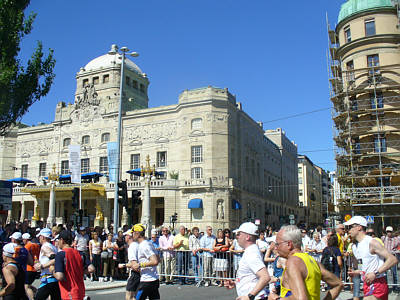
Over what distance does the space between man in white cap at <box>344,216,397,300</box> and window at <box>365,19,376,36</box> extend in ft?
107

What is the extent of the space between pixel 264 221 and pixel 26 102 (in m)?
39.8

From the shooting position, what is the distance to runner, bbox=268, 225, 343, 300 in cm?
352

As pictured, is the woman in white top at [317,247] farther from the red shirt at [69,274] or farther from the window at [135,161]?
the window at [135,161]

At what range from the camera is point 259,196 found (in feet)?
168

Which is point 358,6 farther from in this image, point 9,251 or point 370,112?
point 9,251

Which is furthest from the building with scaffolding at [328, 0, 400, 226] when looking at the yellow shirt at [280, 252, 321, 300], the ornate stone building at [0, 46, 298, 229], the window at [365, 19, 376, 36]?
the yellow shirt at [280, 252, 321, 300]

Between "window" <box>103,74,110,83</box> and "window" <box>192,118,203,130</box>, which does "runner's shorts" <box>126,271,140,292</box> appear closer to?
"window" <box>192,118,203,130</box>

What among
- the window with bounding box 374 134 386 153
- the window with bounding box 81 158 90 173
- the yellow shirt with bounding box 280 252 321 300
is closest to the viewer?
the yellow shirt with bounding box 280 252 321 300

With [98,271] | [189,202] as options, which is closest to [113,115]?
[189,202]

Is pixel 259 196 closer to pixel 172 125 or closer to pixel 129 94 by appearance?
pixel 172 125

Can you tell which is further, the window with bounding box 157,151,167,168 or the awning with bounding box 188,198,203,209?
the window with bounding box 157,151,167,168

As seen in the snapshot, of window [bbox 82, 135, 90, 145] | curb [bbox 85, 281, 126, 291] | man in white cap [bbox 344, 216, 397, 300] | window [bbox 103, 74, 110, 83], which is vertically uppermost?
window [bbox 103, 74, 110, 83]

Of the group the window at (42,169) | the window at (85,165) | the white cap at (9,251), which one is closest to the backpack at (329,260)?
the white cap at (9,251)

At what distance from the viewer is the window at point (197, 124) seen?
42412mm
